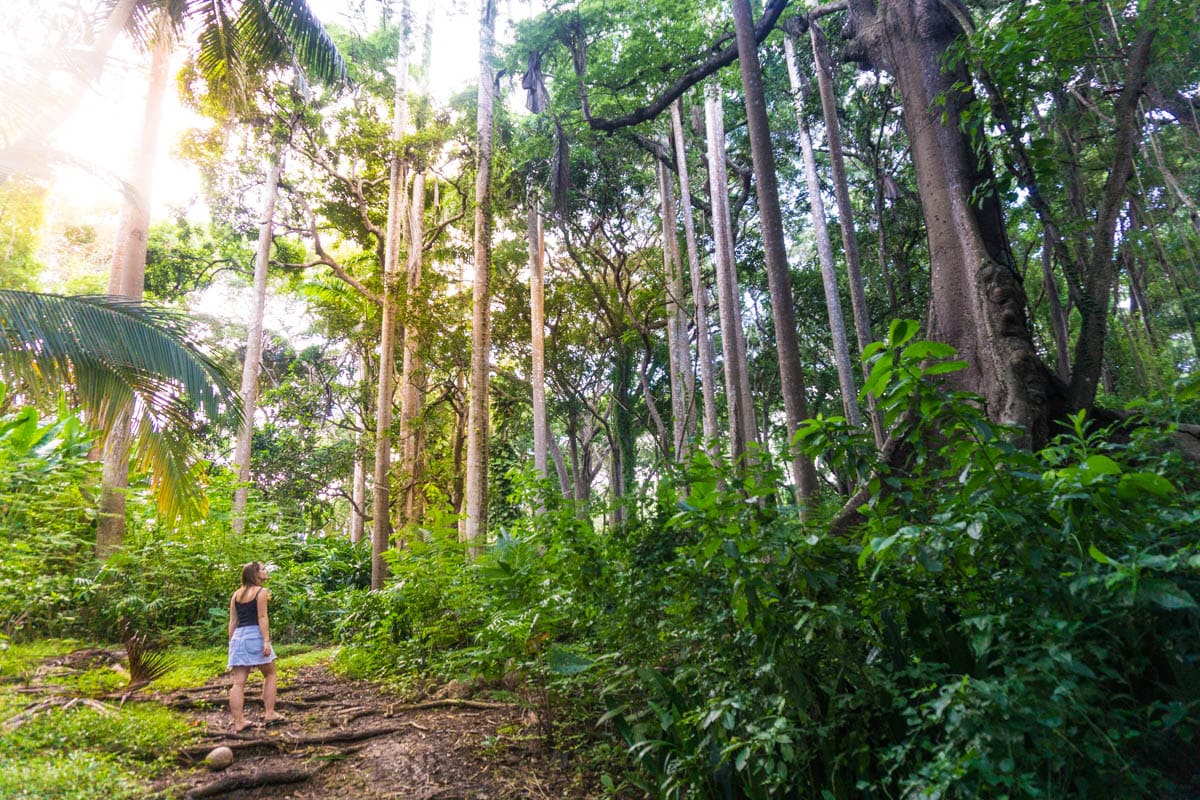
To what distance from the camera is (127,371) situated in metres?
5.41

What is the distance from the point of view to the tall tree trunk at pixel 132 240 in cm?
800

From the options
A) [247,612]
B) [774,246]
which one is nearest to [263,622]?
[247,612]

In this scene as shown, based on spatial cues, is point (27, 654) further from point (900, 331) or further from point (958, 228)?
point (958, 228)

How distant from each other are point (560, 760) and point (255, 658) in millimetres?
2667

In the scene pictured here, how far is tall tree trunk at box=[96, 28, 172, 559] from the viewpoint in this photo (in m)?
8.00

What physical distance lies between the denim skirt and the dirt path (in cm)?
45

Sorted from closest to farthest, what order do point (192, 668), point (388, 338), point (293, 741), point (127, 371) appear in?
point (293, 741) → point (127, 371) → point (192, 668) → point (388, 338)

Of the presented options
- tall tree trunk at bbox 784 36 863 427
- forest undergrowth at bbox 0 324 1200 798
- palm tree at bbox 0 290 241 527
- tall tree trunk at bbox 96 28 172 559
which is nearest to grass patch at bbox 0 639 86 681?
forest undergrowth at bbox 0 324 1200 798

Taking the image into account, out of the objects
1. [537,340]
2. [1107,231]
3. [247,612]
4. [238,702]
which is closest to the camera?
[1107,231]

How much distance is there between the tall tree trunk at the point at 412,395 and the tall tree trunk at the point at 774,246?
838 cm

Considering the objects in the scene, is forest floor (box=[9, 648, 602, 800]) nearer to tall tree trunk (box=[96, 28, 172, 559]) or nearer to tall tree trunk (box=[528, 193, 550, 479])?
tall tree trunk (box=[96, 28, 172, 559])

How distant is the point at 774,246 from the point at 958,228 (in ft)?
5.63

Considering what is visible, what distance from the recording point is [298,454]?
55.8 feet

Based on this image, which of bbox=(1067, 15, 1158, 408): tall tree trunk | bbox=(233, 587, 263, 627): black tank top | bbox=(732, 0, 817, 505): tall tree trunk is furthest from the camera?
bbox=(732, 0, 817, 505): tall tree trunk
